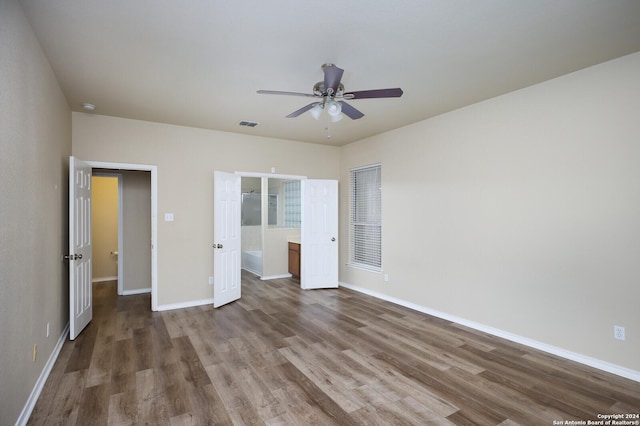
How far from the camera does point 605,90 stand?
2.93m

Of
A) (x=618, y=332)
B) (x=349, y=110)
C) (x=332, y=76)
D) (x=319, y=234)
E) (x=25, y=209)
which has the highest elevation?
(x=332, y=76)

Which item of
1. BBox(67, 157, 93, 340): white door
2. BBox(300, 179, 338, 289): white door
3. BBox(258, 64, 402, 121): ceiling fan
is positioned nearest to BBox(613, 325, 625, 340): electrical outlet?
BBox(258, 64, 402, 121): ceiling fan

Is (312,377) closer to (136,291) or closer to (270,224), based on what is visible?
(136,291)

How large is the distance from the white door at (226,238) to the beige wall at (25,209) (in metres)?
1.92

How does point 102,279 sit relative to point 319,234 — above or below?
below

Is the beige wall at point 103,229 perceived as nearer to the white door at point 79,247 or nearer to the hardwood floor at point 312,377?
the white door at point 79,247

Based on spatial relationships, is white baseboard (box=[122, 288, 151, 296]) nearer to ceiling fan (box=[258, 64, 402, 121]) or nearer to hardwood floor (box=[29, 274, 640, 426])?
hardwood floor (box=[29, 274, 640, 426])

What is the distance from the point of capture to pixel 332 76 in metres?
2.57

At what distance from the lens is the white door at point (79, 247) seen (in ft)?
11.7

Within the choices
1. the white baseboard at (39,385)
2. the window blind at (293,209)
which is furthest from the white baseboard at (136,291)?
the window blind at (293,209)

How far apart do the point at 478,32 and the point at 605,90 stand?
4.90 ft

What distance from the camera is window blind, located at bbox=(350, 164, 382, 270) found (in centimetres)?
567

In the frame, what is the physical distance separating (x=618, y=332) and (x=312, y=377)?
272cm

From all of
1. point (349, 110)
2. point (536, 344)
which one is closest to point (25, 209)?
point (349, 110)
